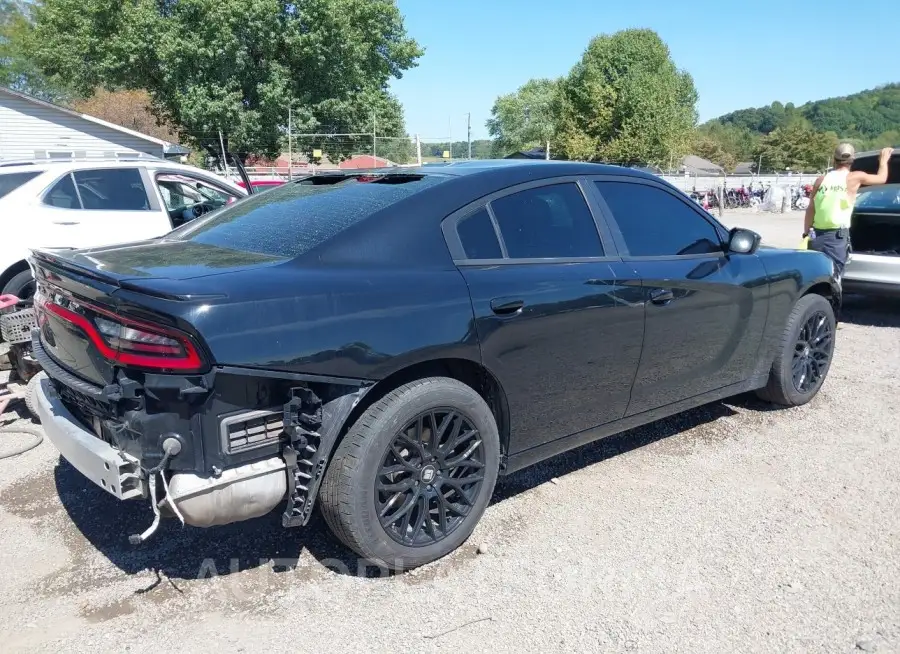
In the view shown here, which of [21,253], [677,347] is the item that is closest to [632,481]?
[677,347]

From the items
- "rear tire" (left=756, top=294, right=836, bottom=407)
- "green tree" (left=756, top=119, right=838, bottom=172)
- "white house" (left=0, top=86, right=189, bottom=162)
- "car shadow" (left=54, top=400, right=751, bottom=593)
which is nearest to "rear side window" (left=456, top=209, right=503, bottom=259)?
"car shadow" (left=54, top=400, right=751, bottom=593)

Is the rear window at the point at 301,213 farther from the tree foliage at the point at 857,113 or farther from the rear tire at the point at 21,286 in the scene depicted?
the tree foliage at the point at 857,113

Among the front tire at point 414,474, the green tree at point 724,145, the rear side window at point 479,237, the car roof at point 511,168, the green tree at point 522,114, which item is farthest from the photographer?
the green tree at point 522,114

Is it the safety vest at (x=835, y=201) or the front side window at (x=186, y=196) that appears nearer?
the safety vest at (x=835, y=201)

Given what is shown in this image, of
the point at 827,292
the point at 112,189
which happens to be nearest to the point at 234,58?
the point at 112,189

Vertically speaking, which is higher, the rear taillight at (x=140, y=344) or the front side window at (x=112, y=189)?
the front side window at (x=112, y=189)

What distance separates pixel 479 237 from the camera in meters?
3.14

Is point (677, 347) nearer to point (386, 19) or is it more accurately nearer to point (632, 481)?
point (632, 481)

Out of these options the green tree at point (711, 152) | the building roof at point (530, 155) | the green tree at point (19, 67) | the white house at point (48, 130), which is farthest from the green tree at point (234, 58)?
the green tree at point (711, 152)

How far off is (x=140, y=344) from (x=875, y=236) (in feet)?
26.9

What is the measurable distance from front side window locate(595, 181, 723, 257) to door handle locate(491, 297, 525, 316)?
0.89m

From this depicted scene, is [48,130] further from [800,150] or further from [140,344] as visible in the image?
[800,150]

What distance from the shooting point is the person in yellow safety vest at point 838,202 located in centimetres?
700

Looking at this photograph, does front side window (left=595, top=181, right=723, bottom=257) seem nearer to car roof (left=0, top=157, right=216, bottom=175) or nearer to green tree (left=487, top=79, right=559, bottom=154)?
car roof (left=0, top=157, right=216, bottom=175)
